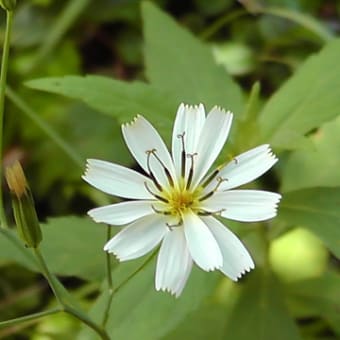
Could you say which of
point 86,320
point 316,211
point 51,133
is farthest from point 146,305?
point 51,133

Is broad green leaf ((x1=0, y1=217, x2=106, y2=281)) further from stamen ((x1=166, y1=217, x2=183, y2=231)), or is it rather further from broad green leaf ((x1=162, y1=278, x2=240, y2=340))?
stamen ((x1=166, y1=217, x2=183, y2=231))

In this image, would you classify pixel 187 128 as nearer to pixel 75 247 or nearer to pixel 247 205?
pixel 247 205

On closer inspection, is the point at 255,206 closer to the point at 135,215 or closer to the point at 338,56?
the point at 135,215

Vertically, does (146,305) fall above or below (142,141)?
below

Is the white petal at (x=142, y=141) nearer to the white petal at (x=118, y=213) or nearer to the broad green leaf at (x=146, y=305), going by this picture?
the white petal at (x=118, y=213)

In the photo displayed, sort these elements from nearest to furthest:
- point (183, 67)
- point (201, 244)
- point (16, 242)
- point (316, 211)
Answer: point (201, 244) → point (16, 242) → point (316, 211) → point (183, 67)

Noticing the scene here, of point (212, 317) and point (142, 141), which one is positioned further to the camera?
point (212, 317)
